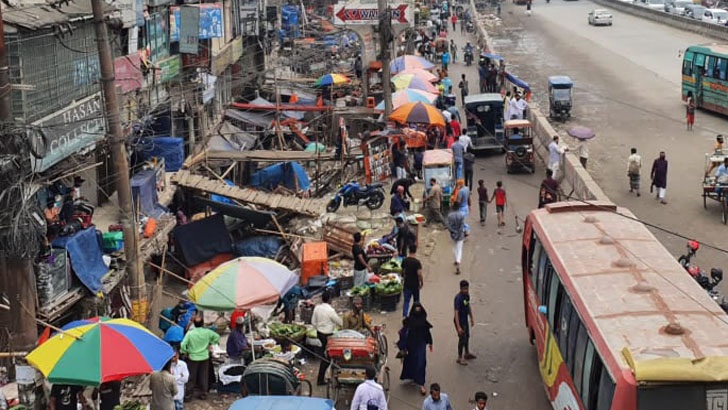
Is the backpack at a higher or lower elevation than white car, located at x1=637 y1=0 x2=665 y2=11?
lower

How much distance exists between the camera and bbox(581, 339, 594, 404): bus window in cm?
1056

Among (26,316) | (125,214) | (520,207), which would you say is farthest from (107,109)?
(520,207)

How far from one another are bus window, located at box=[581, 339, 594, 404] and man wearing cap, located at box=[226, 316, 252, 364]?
563cm

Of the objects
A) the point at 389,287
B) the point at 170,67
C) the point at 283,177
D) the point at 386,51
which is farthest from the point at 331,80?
the point at 389,287

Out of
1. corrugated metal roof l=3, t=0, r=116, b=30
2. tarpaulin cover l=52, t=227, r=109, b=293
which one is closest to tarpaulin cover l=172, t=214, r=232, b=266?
tarpaulin cover l=52, t=227, r=109, b=293

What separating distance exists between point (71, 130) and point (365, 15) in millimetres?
20740

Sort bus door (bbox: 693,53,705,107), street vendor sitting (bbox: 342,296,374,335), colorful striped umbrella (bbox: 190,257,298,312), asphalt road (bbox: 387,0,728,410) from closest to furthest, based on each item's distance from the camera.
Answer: colorful striped umbrella (bbox: 190,257,298,312)
street vendor sitting (bbox: 342,296,374,335)
asphalt road (bbox: 387,0,728,410)
bus door (bbox: 693,53,705,107)

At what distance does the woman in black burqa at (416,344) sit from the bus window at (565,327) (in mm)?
2215

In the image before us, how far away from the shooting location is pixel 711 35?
62469mm

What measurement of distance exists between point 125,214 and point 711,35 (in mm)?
54327

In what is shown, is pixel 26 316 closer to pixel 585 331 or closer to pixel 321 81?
pixel 585 331

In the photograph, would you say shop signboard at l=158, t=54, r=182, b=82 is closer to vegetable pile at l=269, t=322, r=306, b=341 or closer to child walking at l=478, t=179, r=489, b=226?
child walking at l=478, t=179, r=489, b=226

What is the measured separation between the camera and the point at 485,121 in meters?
32.2

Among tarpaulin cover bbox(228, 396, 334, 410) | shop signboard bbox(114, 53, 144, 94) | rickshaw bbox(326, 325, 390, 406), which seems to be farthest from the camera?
shop signboard bbox(114, 53, 144, 94)
